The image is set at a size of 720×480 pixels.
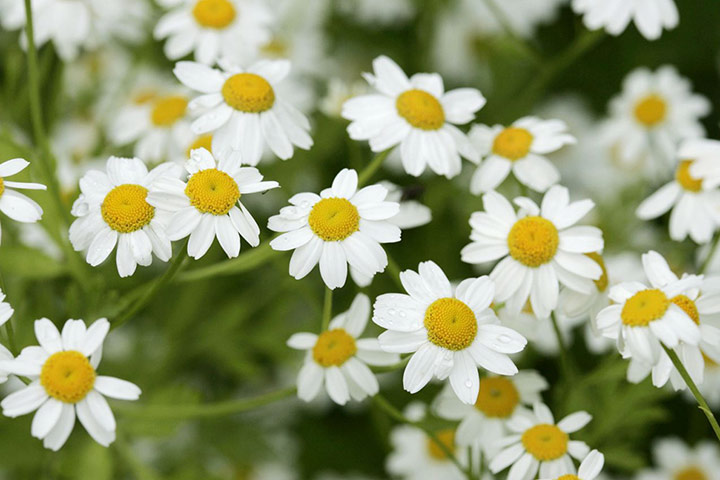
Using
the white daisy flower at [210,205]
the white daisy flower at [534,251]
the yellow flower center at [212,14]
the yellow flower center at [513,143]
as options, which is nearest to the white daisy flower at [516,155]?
the yellow flower center at [513,143]

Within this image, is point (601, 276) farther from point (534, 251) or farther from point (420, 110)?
point (420, 110)

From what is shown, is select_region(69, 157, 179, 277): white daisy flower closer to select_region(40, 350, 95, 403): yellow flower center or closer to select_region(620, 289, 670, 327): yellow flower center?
select_region(40, 350, 95, 403): yellow flower center

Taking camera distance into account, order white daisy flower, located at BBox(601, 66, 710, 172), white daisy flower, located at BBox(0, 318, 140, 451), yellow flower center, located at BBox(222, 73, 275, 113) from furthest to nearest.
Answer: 1. white daisy flower, located at BBox(601, 66, 710, 172)
2. yellow flower center, located at BBox(222, 73, 275, 113)
3. white daisy flower, located at BBox(0, 318, 140, 451)

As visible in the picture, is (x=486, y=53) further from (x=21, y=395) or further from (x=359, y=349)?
(x=21, y=395)

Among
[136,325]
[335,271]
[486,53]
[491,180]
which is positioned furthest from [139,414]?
[486,53]

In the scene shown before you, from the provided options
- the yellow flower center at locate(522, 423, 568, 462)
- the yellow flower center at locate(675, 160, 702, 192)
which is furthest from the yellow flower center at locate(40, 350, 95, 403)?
the yellow flower center at locate(675, 160, 702, 192)
